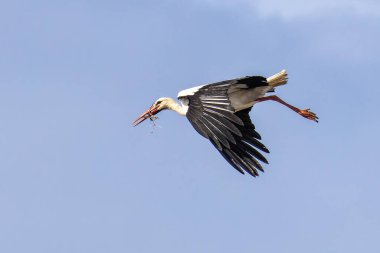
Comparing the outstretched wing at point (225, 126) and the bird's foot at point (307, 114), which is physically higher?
the bird's foot at point (307, 114)

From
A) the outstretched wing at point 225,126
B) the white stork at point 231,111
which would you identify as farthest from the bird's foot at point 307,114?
the outstretched wing at point 225,126

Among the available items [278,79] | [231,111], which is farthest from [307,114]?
[231,111]

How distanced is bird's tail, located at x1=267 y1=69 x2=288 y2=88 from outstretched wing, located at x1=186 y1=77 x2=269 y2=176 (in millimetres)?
646

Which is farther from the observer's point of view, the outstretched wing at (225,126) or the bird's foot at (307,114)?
the bird's foot at (307,114)

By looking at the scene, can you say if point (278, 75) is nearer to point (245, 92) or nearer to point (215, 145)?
point (245, 92)

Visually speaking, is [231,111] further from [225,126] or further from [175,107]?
[175,107]

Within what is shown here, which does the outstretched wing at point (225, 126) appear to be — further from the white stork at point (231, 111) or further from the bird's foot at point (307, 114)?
the bird's foot at point (307, 114)

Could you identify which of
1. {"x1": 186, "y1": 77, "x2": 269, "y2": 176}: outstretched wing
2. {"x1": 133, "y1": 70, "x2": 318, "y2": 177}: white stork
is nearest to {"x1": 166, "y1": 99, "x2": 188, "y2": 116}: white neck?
{"x1": 133, "y1": 70, "x2": 318, "y2": 177}: white stork

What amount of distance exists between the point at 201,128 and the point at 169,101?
141 inches

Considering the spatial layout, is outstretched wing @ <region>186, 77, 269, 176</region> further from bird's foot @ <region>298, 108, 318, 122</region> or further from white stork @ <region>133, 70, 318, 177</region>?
bird's foot @ <region>298, 108, 318, 122</region>

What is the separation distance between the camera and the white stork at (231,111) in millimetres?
24125

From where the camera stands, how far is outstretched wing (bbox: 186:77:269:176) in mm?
24062

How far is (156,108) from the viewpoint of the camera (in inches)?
1101

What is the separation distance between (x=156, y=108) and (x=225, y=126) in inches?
160
